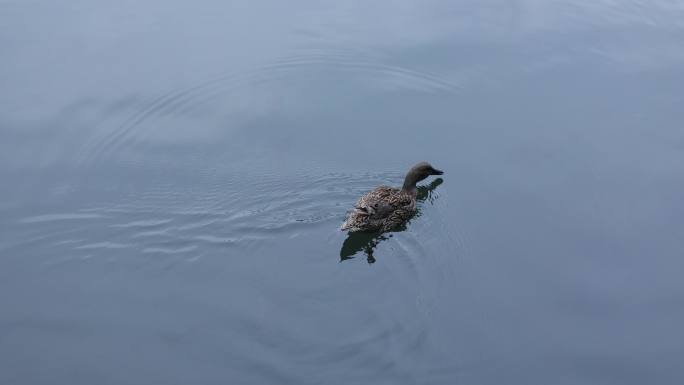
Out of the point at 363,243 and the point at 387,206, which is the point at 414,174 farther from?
the point at 363,243

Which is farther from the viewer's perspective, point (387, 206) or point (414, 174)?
point (414, 174)

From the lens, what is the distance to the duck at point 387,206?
8.39 m

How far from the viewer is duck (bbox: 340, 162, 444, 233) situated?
8391 mm

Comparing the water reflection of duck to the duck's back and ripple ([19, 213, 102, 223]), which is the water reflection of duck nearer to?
the duck's back

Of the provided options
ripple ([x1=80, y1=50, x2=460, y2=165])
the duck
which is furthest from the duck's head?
ripple ([x1=80, y1=50, x2=460, y2=165])

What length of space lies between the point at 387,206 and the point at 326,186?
0.78 metres

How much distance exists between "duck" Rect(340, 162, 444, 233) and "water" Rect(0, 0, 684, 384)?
0.18m

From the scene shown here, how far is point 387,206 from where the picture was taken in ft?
28.2

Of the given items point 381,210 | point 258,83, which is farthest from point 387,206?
point 258,83

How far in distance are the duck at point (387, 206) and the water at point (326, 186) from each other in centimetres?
18

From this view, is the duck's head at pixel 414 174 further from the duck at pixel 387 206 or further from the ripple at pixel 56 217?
the ripple at pixel 56 217

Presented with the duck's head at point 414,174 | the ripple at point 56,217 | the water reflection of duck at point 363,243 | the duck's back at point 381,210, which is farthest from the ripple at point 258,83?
the water reflection of duck at point 363,243

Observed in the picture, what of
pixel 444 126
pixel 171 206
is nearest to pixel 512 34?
pixel 444 126

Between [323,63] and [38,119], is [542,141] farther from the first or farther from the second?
[38,119]
